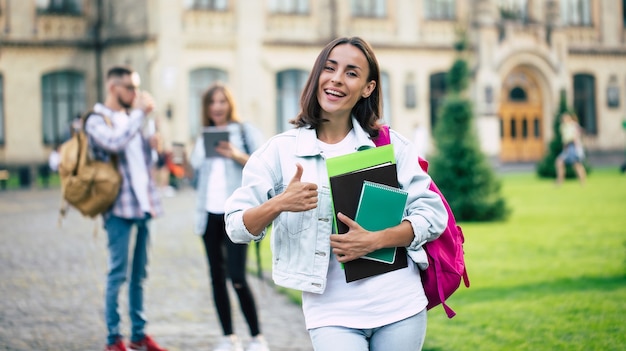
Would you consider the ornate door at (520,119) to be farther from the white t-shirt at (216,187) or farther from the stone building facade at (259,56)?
the white t-shirt at (216,187)

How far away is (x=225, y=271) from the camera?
6.33 m

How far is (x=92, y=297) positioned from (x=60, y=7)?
80.6 feet

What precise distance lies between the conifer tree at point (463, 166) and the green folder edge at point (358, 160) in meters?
12.7

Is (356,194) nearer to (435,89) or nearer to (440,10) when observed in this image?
(435,89)

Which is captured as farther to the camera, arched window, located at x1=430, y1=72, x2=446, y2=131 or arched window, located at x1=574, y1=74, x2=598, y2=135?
arched window, located at x1=574, y1=74, x2=598, y2=135

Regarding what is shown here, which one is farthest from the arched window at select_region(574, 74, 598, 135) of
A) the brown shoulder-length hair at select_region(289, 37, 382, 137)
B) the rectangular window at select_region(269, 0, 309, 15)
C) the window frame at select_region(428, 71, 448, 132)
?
the brown shoulder-length hair at select_region(289, 37, 382, 137)

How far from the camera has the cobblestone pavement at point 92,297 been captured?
6938mm


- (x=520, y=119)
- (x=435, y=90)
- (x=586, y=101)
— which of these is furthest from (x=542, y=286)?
(x=586, y=101)

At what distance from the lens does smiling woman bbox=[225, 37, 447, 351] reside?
10.2 feet

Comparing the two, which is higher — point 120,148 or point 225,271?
point 120,148

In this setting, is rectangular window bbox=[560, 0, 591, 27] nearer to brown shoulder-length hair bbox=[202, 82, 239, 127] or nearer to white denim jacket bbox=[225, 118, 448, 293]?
brown shoulder-length hair bbox=[202, 82, 239, 127]

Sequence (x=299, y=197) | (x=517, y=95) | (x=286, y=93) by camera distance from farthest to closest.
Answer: (x=517, y=95) < (x=286, y=93) < (x=299, y=197)

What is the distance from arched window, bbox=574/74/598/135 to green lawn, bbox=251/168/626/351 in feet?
73.7

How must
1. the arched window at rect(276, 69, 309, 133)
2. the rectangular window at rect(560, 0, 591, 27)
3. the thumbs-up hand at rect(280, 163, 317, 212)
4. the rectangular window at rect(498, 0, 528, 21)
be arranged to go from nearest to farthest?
the thumbs-up hand at rect(280, 163, 317, 212) < the arched window at rect(276, 69, 309, 133) < the rectangular window at rect(498, 0, 528, 21) < the rectangular window at rect(560, 0, 591, 27)
